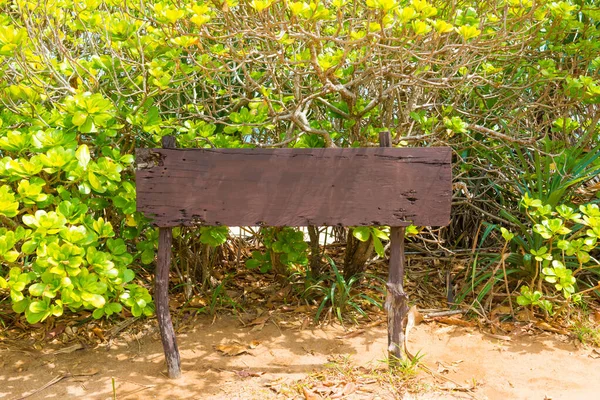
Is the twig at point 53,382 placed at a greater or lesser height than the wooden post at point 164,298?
lesser

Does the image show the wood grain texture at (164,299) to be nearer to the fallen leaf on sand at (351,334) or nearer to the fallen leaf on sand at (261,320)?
the fallen leaf on sand at (261,320)

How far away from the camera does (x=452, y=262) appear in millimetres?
4406

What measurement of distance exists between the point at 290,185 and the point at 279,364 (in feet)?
3.41

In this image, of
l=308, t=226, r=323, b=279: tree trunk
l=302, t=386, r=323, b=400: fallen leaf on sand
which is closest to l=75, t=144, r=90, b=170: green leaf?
l=302, t=386, r=323, b=400: fallen leaf on sand

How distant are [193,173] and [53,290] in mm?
839

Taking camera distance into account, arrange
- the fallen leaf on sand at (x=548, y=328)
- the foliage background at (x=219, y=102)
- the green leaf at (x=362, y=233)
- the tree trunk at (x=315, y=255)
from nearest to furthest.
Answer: the foliage background at (x=219, y=102), the green leaf at (x=362, y=233), the fallen leaf on sand at (x=548, y=328), the tree trunk at (x=315, y=255)

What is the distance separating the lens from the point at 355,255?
393cm

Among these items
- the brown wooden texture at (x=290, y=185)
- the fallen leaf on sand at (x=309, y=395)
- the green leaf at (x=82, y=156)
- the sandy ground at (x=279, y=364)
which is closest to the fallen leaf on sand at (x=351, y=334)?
the sandy ground at (x=279, y=364)

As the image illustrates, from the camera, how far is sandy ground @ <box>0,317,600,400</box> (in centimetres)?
285

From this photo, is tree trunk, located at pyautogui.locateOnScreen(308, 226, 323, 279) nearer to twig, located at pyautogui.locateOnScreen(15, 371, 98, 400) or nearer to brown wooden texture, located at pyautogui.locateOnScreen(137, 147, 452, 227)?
brown wooden texture, located at pyautogui.locateOnScreen(137, 147, 452, 227)

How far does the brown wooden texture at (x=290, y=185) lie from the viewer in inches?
110

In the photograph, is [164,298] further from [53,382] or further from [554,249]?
[554,249]

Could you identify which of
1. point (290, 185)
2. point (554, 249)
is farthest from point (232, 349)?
point (554, 249)

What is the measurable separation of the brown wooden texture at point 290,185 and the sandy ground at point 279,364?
838 mm
